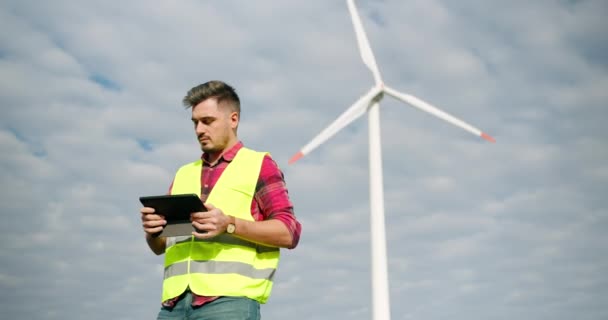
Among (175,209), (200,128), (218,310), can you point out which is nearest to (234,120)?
(200,128)

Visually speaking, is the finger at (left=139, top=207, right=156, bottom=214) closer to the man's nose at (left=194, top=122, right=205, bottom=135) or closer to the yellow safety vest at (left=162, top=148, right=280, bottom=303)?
the yellow safety vest at (left=162, top=148, right=280, bottom=303)

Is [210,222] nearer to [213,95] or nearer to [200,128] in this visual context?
[200,128]

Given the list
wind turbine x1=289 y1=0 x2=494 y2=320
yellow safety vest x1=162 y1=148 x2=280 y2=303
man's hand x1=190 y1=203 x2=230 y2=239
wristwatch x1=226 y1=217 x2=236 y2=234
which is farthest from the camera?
wind turbine x1=289 y1=0 x2=494 y2=320

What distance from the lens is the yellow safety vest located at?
5.82 meters

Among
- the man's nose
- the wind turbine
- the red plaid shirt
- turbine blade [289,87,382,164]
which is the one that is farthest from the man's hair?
turbine blade [289,87,382,164]

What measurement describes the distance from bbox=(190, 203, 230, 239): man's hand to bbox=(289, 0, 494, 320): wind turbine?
6.20 m

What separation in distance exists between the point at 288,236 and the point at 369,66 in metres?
Answer: 11.8

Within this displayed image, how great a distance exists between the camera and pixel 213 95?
269 inches

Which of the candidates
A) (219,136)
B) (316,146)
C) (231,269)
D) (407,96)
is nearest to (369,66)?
(407,96)

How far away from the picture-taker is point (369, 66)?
17.2 meters

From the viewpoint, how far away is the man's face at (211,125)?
6.64 metres

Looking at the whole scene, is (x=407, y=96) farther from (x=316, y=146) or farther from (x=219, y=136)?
(x=219, y=136)

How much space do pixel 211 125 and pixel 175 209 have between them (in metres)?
1.24

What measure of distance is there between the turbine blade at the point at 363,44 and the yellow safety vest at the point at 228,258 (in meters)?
10.6
